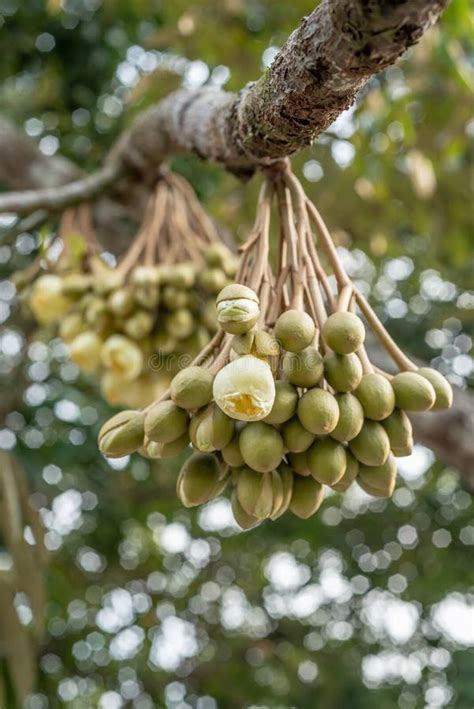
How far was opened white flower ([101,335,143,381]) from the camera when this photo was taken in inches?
55.6

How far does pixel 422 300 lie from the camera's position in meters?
3.14

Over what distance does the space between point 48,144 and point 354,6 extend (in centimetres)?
266

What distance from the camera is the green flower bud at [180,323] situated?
144cm

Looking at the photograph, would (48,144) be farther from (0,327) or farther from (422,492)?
(422,492)

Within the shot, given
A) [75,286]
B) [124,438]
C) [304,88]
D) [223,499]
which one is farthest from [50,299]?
[223,499]

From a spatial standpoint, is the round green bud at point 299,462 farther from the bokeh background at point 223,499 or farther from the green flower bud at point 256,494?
the bokeh background at point 223,499

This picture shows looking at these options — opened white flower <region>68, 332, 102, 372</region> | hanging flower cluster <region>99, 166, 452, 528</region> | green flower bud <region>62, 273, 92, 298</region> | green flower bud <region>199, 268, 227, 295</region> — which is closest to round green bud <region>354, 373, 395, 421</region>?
hanging flower cluster <region>99, 166, 452, 528</region>

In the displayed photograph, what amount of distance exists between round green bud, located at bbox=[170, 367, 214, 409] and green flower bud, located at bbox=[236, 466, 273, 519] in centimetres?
10

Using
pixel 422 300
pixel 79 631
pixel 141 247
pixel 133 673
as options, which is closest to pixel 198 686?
pixel 133 673

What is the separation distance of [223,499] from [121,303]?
2.06 meters

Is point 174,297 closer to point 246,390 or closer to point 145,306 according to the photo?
point 145,306

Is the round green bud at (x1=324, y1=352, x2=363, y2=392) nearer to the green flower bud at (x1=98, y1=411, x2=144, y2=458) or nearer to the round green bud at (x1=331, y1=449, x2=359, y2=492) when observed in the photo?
the round green bud at (x1=331, y1=449, x2=359, y2=492)

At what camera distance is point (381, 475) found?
35.4 inches

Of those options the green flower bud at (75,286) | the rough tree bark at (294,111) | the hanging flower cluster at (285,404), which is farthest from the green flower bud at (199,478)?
the green flower bud at (75,286)
